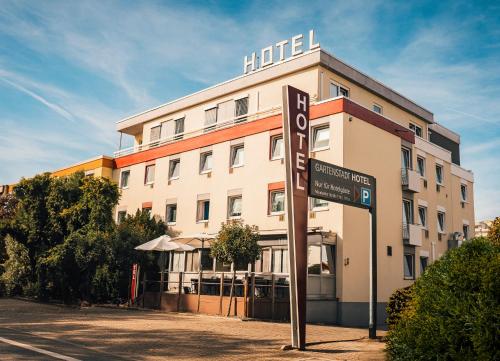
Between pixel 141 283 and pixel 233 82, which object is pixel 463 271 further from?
pixel 233 82

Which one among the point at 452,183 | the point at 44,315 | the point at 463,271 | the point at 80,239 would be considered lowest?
the point at 44,315

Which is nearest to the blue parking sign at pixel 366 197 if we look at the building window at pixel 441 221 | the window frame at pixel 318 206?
the window frame at pixel 318 206

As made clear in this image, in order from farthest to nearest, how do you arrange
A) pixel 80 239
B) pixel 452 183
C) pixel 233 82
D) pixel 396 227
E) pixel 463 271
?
pixel 452 183 < pixel 233 82 < pixel 396 227 < pixel 80 239 < pixel 463 271

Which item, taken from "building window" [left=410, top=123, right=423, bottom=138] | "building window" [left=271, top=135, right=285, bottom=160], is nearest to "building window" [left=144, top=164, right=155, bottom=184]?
"building window" [left=271, top=135, right=285, bottom=160]

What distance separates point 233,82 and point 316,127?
25.0 feet

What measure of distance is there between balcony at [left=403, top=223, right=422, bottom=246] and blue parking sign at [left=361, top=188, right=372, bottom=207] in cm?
1236

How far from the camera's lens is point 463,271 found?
618 centimetres

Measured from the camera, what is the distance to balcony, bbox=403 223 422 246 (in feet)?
84.1

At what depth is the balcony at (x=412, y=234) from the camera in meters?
25.6

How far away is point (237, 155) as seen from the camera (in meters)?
27.4

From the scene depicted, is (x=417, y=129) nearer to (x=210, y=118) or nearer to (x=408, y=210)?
(x=408, y=210)

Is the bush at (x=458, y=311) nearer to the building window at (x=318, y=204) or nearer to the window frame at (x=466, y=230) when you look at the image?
the building window at (x=318, y=204)

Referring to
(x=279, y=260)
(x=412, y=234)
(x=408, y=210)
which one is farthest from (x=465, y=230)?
(x=279, y=260)

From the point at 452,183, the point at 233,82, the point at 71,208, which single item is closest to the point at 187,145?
the point at 233,82
